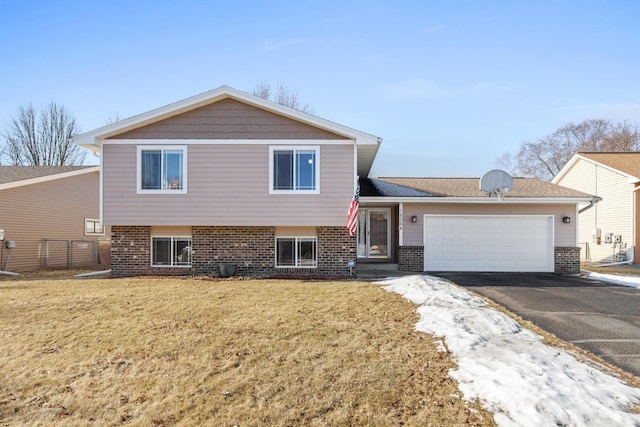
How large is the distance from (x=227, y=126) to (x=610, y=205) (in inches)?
701

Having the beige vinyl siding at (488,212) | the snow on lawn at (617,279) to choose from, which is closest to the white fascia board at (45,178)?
the beige vinyl siding at (488,212)

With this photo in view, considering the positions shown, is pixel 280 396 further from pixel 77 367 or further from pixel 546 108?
pixel 546 108

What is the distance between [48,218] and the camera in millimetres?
16656

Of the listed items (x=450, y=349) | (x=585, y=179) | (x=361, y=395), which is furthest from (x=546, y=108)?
(x=361, y=395)

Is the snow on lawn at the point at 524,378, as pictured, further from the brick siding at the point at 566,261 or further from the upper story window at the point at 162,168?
the brick siding at the point at 566,261

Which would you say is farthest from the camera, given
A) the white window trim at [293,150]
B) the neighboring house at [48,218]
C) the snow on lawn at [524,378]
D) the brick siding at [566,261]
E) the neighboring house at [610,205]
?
the neighboring house at [610,205]

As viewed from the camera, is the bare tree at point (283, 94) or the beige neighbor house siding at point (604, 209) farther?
the bare tree at point (283, 94)

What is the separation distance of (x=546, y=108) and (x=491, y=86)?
17.1ft

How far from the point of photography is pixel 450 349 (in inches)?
199

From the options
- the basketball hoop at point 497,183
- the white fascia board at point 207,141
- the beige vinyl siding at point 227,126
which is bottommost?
the basketball hoop at point 497,183

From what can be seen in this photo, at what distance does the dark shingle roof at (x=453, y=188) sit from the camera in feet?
→ 46.0

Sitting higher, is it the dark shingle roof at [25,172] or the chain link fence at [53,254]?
the dark shingle roof at [25,172]

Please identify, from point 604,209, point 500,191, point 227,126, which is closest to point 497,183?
point 500,191

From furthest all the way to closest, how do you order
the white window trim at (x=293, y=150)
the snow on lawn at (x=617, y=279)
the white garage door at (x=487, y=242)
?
the white garage door at (x=487, y=242)
the white window trim at (x=293, y=150)
the snow on lawn at (x=617, y=279)
